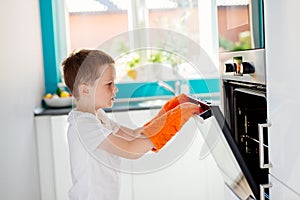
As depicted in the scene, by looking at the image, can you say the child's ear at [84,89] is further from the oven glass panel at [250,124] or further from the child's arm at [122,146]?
the oven glass panel at [250,124]

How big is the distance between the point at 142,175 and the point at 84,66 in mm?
1265

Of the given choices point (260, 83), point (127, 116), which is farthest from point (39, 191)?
point (260, 83)

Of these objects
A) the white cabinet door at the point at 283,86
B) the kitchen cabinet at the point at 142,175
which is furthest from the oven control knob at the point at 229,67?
the kitchen cabinet at the point at 142,175

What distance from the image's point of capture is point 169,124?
48.3 inches

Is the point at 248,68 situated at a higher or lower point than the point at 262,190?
higher

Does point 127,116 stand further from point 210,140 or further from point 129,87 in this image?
point 210,140

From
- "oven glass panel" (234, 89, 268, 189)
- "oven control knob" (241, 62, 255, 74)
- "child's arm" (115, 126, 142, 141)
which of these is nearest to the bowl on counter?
"child's arm" (115, 126, 142, 141)

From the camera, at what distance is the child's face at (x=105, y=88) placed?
1.46 metres

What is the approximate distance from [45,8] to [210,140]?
1971 mm

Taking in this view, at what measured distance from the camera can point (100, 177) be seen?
57.9 inches

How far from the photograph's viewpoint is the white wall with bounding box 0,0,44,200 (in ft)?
6.43

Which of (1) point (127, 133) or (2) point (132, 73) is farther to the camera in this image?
(2) point (132, 73)

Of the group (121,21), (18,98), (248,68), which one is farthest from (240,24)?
(121,21)

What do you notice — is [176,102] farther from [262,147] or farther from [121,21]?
[121,21]
